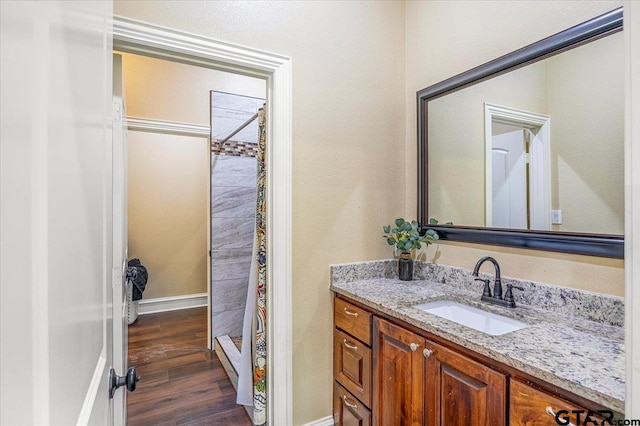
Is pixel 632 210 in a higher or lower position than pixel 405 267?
higher

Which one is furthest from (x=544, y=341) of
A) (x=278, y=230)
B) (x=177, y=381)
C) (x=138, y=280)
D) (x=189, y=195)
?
(x=189, y=195)

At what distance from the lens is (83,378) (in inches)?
22.6

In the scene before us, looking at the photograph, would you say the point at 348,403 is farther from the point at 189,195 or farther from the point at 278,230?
the point at 189,195

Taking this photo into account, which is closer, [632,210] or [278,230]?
[632,210]

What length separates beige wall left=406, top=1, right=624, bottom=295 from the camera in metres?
1.31

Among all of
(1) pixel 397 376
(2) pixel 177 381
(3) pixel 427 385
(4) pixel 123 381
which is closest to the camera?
(4) pixel 123 381

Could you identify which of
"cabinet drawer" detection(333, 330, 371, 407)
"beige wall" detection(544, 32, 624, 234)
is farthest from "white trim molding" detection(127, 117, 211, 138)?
"beige wall" detection(544, 32, 624, 234)

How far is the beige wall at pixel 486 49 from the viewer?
1.31 m

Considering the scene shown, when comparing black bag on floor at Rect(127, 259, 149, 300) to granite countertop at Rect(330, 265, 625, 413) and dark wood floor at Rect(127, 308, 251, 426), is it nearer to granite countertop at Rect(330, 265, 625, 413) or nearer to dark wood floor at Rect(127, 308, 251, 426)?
dark wood floor at Rect(127, 308, 251, 426)

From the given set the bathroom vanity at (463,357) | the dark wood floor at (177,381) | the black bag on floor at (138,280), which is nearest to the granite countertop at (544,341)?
the bathroom vanity at (463,357)

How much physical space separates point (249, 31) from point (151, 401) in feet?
8.00

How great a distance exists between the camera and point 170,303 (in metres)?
4.21

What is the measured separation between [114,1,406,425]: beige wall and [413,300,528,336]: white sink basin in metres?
0.53

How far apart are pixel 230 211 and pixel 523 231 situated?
2.65 metres
